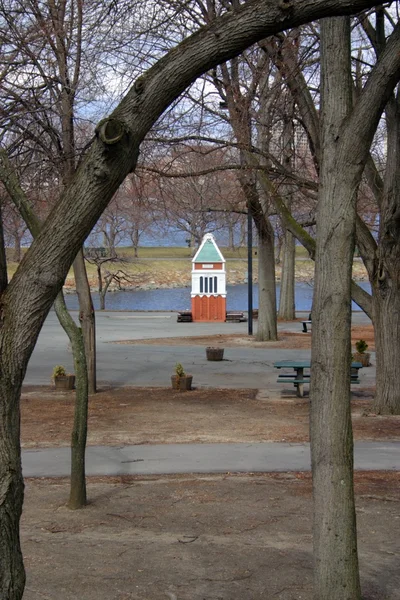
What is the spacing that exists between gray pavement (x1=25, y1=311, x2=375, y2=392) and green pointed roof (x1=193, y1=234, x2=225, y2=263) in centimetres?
551

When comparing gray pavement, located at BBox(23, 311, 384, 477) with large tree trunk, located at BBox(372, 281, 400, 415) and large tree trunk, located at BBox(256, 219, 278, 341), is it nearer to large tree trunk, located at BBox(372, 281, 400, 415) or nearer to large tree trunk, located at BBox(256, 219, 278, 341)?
large tree trunk, located at BBox(372, 281, 400, 415)

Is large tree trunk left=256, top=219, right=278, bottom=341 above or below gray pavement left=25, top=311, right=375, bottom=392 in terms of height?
above

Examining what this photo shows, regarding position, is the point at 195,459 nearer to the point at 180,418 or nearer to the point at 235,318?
the point at 180,418

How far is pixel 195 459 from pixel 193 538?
316cm

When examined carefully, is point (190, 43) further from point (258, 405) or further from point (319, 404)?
point (258, 405)

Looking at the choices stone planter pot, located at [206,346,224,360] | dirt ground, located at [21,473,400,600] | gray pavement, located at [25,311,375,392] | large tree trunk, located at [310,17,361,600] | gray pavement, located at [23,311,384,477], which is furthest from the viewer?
stone planter pot, located at [206,346,224,360]

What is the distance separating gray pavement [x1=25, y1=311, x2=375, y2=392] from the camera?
1772 cm

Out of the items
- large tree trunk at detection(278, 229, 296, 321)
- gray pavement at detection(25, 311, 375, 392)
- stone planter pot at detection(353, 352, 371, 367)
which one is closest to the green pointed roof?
large tree trunk at detection(278, 229, 296, 321)

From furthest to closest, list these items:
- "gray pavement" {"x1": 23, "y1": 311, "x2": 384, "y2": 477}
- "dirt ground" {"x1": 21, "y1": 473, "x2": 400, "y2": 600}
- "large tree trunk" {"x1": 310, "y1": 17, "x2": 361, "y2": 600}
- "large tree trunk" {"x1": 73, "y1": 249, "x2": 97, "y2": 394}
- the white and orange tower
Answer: the white and orange tower
"large tree trunk" {"x1": 73, "y1": 249, "x2": 97, "y2": 394}
"gray pavement" {"x1": 23, "y1": 311, "x2": 384, "y2": 477}
"dirt ground" {"x1": 21, "y1": 473, "x2": 400, "y2": 600}
"large tree trunk" {"x1": 310, "y1": 17, "x2": 361, "y2": 600}

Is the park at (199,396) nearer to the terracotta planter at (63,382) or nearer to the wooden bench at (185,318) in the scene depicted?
the terracotta planter at (63,382)

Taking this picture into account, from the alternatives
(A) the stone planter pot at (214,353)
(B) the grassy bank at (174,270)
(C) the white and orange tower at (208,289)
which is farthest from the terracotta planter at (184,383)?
(B) the grassy bank at (174,270)

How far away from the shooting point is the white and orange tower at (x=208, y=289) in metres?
35.0

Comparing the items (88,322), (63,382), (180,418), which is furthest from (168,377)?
(180,418)

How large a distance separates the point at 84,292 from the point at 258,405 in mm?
3789
